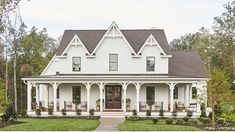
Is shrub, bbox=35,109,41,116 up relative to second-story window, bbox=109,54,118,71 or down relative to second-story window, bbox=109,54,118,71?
down

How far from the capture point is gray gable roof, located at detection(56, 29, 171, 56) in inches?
1714

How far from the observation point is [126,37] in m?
44.7

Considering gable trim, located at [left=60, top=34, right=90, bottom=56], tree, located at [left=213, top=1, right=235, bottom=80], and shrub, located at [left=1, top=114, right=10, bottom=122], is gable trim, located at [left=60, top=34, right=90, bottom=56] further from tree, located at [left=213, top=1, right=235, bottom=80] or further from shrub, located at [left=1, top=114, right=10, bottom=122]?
tree, located at [left=213, top=1, right=235, bottom=80]

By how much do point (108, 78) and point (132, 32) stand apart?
869 centimetres

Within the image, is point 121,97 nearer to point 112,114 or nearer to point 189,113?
point 112,114

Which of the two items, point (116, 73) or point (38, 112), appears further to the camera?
point (116, 73)

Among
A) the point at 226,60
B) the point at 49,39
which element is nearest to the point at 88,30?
the point at 49,39

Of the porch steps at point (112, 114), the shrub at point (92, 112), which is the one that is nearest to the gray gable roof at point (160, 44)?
the porch steps at point (112, 114)

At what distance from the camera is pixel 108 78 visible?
38531mm

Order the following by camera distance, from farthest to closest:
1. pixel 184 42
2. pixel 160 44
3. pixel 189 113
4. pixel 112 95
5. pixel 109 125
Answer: pixel 184 42, pixel 160 44, pixel 112 95, pixel 189 113, pixel 109 125

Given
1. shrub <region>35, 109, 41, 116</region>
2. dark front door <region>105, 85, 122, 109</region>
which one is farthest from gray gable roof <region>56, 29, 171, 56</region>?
shrub <region>35, 109, 41, 116</region>

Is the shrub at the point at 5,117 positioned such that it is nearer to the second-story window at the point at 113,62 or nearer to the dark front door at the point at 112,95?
the dark front door at the point at 112,95

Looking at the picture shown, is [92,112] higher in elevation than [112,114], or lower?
higher

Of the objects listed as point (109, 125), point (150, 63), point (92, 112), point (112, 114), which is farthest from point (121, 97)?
point (109, 125)
